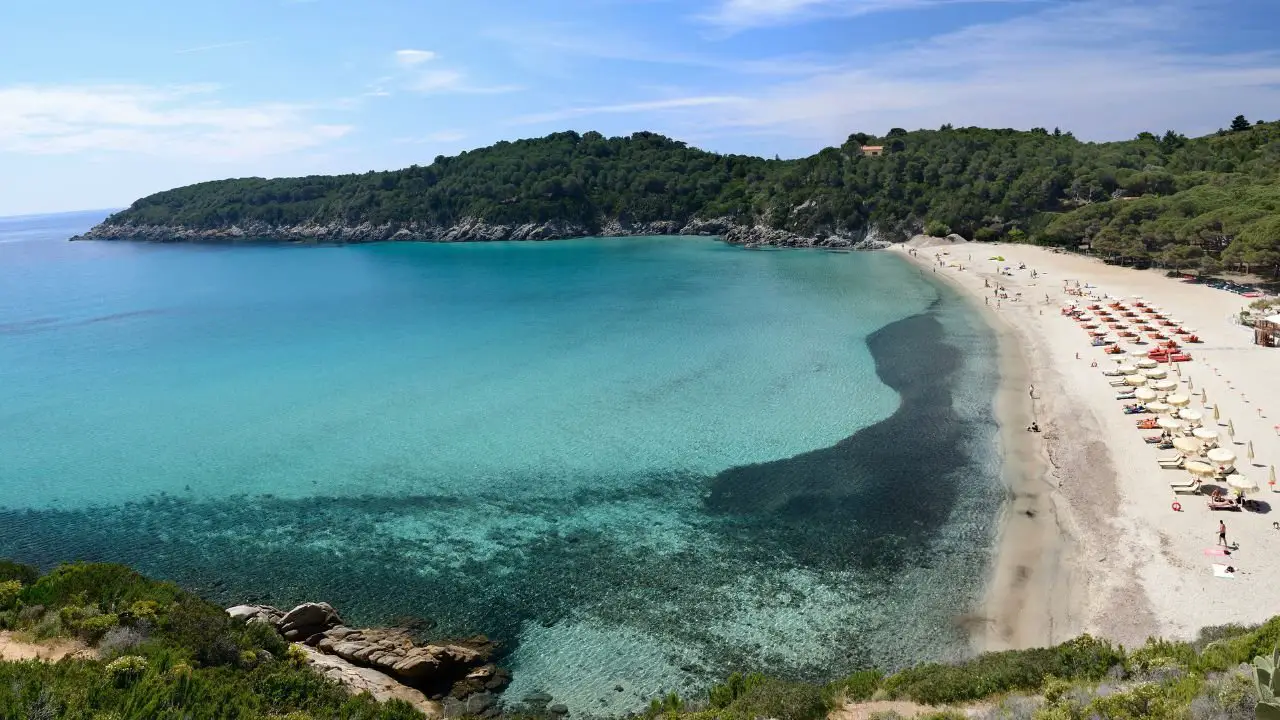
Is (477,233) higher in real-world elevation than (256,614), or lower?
higher

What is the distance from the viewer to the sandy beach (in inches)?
615

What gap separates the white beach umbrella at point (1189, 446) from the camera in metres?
21.8

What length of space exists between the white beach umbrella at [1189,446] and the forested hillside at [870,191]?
3382cm

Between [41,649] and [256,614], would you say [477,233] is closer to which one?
[256,614]

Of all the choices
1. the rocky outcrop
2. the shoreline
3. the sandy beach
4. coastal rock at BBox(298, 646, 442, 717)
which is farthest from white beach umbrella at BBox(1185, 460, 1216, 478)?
coastal rock at BBox(298, 646, 442, 717)

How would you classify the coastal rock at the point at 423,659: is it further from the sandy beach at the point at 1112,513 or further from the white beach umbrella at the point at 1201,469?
the white beach umbrella at the point at 1201,469

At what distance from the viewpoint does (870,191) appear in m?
100

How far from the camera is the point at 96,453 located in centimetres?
2884

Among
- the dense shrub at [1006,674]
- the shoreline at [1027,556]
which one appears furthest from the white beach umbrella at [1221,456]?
the dense shrub at [1006,674]

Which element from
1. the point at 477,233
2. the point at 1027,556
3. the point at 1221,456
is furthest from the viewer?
the point at 477,233

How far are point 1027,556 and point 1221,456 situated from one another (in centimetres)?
754

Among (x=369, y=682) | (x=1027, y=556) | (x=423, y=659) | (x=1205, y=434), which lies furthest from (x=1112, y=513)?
(x=369, y=682)

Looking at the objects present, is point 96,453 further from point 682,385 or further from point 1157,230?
point 1157,230

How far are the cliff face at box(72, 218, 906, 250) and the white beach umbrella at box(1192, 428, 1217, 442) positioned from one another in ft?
230
